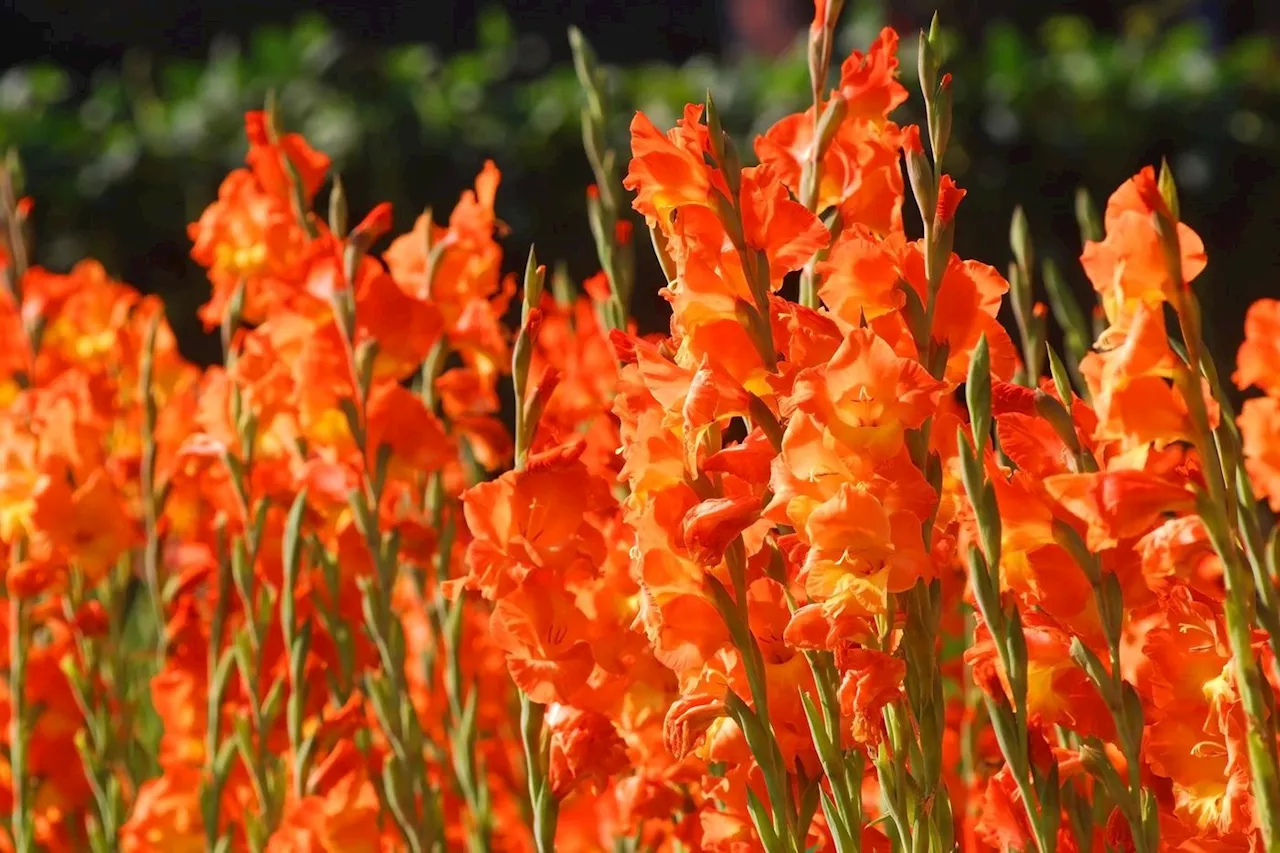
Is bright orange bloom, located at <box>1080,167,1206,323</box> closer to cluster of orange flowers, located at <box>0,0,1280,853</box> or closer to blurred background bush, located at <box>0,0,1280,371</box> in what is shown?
cluster of orange flowers, located at <box>0,0,1280,853</box>

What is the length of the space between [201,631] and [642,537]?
931 millimetres

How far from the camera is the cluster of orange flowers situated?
802 millimetres

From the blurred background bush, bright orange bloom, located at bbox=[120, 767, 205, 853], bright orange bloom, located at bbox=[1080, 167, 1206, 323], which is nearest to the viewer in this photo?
bright orange bloom, located at bbox=[1080, 167, 1206, 323]

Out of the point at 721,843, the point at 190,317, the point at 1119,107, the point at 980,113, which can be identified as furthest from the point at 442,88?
the point at 721,843

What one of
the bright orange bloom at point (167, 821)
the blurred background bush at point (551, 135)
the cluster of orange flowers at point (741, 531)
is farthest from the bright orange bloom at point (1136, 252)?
the blurred background bush at point (551, 135)

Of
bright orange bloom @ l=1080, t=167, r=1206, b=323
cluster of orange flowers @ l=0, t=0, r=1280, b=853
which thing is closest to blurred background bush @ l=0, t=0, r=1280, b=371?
cluster of orange flowers @ l=0, t=0, r=1280, b=853

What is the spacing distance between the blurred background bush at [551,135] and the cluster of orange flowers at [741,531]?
3.46m

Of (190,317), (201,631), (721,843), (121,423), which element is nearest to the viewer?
(721,843)

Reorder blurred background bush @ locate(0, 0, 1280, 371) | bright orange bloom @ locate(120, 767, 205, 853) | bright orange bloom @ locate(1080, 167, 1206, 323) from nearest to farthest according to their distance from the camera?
bright orange bloom @ locate(1080, 167, 1206, 323)
bright orange bloom @ locate(120, 767, 205, 853)
blurred background bush @ locate(0, 0, 1280, 371)

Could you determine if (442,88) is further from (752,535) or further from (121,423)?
(752,535)

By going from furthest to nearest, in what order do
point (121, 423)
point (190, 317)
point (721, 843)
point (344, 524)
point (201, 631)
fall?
point (190, 317), point (121, 423), point (201, 631), point (344, 524), point (721, 843)

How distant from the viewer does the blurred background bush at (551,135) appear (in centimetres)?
506

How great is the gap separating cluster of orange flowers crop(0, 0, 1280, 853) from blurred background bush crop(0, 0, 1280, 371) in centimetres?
346

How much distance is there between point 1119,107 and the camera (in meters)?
5.43
